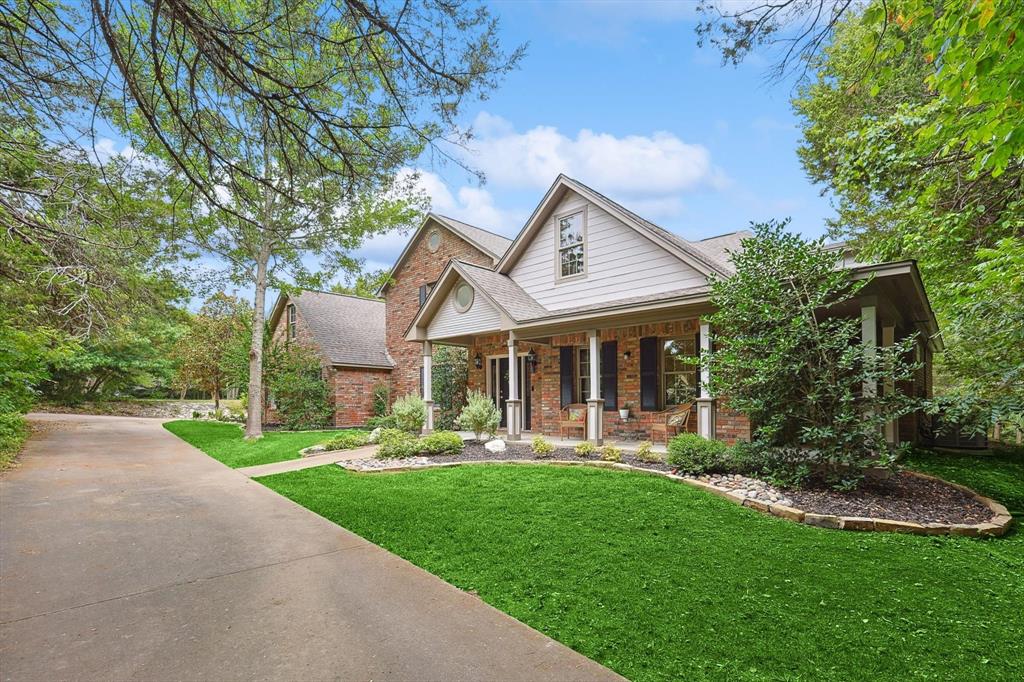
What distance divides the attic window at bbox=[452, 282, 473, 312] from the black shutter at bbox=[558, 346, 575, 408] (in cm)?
254

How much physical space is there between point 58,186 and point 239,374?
1239 centimetres

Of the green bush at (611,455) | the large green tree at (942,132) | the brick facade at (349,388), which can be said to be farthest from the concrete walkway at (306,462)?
the large green tree at (942,132)

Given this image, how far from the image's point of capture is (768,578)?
372 centimetres

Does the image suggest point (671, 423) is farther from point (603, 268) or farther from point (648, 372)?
point (603, 268)

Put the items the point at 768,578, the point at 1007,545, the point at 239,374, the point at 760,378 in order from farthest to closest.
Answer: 1. the point at 239,374
2. the point at 760,378
3. the point at 1007,545
4. the point at 768,578

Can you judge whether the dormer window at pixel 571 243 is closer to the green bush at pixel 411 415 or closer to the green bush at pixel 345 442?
the green bush at pixel 411 415

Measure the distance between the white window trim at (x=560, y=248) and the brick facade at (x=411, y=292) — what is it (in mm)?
4382

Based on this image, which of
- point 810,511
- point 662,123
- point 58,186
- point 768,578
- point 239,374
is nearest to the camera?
point 768,578

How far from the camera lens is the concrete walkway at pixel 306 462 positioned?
9281 mm

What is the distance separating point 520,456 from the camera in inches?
362

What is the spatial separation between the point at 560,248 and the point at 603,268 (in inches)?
53.6

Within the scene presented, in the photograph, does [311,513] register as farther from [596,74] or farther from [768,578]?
[596,74]

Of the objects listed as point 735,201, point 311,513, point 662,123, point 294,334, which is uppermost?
point 735,201

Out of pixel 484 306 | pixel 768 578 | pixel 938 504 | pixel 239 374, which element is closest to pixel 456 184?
pixel 768 578
